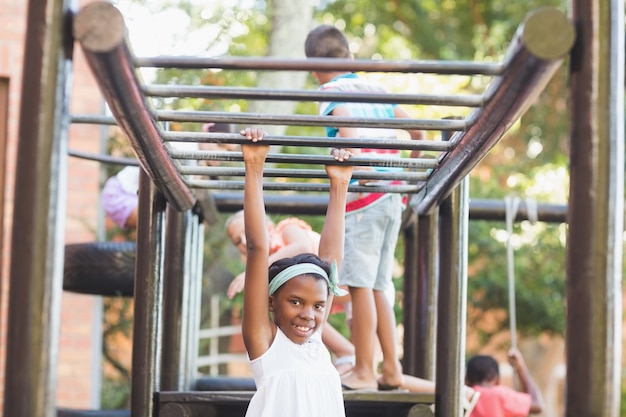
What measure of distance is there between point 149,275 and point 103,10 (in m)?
1.52

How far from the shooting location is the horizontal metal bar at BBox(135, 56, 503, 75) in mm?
1902

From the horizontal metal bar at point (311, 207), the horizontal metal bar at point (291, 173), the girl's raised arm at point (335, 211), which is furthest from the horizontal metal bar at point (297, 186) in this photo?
the horizontal metal bar at point (311, 207)

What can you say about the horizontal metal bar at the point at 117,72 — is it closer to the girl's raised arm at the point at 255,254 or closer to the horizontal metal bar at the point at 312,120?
the horizontal metal bar at the point at 312,120

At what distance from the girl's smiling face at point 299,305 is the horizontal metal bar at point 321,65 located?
84cm

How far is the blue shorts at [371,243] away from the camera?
3.59 m

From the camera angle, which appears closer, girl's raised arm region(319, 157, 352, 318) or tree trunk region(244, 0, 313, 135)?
girl's raised arm region(319, 157, 352, 318)

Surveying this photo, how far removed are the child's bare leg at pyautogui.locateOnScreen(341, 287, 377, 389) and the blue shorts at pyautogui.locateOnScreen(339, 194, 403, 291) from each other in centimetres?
5

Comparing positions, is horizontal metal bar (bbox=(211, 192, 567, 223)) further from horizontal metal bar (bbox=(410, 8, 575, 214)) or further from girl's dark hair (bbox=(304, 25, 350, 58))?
horizontal metal bar (bbox=(410, 8, 575, 214))

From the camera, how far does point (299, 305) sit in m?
2.66

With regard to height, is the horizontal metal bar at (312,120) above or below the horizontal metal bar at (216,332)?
above

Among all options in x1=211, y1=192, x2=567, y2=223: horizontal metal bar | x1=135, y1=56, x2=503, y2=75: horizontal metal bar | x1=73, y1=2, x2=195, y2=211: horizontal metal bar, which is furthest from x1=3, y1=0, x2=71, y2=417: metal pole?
x1=211, y1=192, x2=567, y2=223: horizontal metal bar

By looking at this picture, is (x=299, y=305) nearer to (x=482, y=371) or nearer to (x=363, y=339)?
(x=363, y=339)

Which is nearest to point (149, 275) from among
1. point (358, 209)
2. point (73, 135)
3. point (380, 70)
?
point (358, 209)

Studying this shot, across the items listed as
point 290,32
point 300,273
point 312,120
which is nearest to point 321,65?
point 312,120
